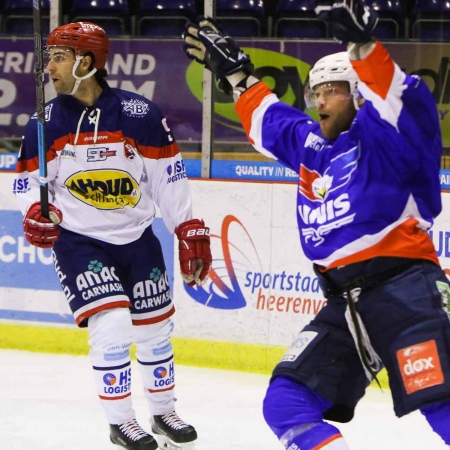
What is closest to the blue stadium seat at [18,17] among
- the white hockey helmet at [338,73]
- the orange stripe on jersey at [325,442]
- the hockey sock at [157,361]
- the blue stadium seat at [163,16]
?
the blue stadium seat at [163,16]

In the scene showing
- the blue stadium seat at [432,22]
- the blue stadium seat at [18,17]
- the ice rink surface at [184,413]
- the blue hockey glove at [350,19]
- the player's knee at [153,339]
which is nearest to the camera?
the blue hockey glove at [350,19]

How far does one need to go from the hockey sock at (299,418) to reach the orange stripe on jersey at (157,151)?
1185 millimetres

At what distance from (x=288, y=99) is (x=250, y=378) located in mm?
1329

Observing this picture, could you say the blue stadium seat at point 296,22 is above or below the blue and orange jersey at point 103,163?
above

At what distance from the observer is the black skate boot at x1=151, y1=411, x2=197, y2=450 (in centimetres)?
357

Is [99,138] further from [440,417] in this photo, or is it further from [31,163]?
[440,417]

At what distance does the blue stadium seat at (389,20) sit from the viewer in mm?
5292

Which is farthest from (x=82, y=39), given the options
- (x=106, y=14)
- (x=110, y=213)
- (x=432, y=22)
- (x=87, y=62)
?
(x=106, y=14)

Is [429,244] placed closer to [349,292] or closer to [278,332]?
[349,292]

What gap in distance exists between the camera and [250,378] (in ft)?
15.5

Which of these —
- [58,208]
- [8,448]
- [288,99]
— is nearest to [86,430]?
[8,448]

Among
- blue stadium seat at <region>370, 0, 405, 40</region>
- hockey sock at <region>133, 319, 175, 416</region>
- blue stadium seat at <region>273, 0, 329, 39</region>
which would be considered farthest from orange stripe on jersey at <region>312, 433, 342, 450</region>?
blue stadium seat at <region>273, 0, 329, 39</region>

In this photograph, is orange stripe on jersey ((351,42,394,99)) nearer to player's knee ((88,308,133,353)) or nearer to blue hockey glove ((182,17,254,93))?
blue hockey glove ((182,17,254,93))

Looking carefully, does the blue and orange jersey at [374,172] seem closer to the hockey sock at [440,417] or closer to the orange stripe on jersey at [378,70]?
the orange stripe on jersey at [378,70]
